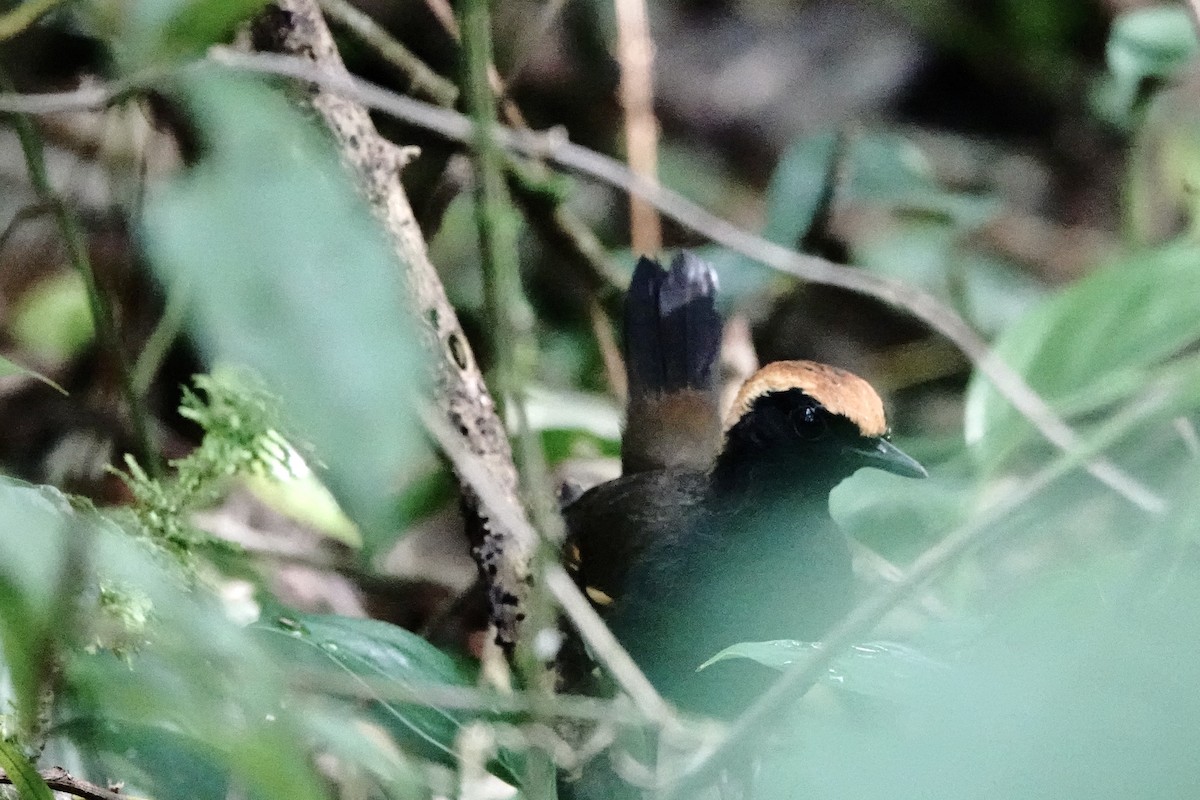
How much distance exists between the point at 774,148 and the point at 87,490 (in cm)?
358

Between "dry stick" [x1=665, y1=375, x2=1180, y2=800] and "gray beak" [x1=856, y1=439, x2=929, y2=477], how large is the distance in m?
1.40

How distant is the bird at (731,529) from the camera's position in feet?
7.74

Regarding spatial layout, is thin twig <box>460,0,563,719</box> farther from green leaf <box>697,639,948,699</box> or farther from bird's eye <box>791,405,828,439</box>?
bird's eye <box>791,405,828,439</box>

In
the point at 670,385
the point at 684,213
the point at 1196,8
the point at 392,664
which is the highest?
the point at 670,385

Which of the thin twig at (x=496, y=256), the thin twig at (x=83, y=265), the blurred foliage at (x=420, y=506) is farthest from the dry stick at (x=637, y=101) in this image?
the thin twig at (x=496, y=256)

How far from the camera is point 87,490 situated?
115 inches

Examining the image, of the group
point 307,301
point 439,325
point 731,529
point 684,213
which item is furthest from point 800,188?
point 307,301

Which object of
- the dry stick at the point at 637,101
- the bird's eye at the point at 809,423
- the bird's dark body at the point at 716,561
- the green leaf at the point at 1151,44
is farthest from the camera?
the dry stick at the point at 637,101

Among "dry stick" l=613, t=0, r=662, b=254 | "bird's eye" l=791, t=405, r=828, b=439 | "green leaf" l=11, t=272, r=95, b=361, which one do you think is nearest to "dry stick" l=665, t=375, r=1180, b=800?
"bird's eye" l=791, t=405, r=828, b=439

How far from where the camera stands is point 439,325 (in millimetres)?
2207

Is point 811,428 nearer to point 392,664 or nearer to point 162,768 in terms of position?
point 392,664

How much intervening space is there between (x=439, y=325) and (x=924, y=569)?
4.43 feet

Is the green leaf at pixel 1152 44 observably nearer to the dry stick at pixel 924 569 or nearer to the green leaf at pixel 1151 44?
the green leaf at pixel 1151 44

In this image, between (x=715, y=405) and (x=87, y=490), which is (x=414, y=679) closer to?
(x=87, y=490)
